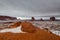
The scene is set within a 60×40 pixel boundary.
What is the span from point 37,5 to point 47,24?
15.2 inches

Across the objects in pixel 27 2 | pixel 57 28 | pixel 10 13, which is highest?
pixel 27 2

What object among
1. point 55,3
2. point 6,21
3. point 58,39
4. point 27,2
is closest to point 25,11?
point 27,2

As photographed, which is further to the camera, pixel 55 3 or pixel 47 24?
pixel 55 3

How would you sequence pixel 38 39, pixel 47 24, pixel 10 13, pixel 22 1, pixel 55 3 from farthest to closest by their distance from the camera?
pixel 10 13 < pixel 22 1 < pixel 55 3 < pixel 47 24 < pixel 38 39

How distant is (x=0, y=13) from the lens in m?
1.93

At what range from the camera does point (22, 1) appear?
6.04ft

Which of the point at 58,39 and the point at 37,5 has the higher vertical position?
the point at 37,5

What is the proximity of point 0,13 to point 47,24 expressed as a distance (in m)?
0.73

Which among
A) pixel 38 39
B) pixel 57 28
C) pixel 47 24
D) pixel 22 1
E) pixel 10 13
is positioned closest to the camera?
pixel 38 39

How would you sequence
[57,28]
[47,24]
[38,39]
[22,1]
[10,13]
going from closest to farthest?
[38,39], [57,28], [47,24], [22,1], [10,13]

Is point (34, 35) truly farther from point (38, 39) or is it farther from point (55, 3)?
point (55, 3)

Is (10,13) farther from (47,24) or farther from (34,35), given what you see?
(34,35)

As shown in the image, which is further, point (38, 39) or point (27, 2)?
point (27, 2)

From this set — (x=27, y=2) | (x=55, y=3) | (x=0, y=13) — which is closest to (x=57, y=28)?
(x=55, y=3)
